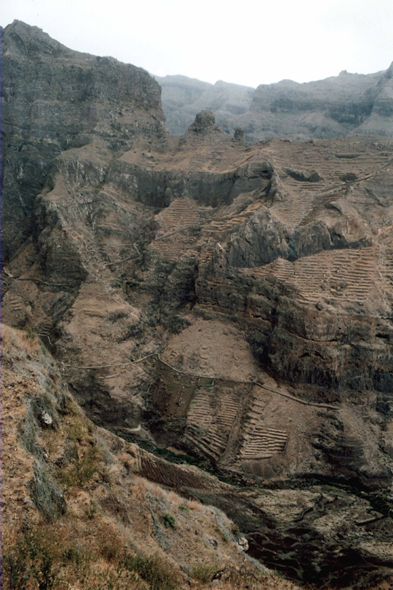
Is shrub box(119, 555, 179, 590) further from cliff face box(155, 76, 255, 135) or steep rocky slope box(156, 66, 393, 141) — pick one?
cliff face box(155, 76, 255, 135)

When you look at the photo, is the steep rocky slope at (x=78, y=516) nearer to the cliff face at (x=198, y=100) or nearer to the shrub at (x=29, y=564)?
the shrub at (x=29, y=564)

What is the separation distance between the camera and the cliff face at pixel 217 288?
1619 centimetres

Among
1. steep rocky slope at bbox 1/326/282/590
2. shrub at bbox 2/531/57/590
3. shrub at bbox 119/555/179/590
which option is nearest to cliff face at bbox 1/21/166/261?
steep rocky slope at bbox 1/326/282/590

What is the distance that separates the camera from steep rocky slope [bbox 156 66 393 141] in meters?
46.1

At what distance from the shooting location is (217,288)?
21.8 metres

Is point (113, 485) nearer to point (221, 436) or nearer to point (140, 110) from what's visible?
point (221, 436)

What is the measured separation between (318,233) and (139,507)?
47.3 feet

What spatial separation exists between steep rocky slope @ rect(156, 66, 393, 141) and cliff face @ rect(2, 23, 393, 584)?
858 inches

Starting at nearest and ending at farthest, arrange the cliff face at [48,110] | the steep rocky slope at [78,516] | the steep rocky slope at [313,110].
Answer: the steep rocky slope at [78,516] → the cliff face at [48,110] → the steep rocky slope at [313,110]

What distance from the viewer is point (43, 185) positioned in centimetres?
2741

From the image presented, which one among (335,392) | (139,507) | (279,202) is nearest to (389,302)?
(335,392)

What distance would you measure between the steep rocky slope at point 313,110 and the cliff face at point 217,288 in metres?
21.8

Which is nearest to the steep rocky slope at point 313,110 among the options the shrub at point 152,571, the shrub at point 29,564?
the shrub at point 152,571

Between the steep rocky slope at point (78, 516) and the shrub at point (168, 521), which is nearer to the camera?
the steep rocky slope at point (78, 516)
